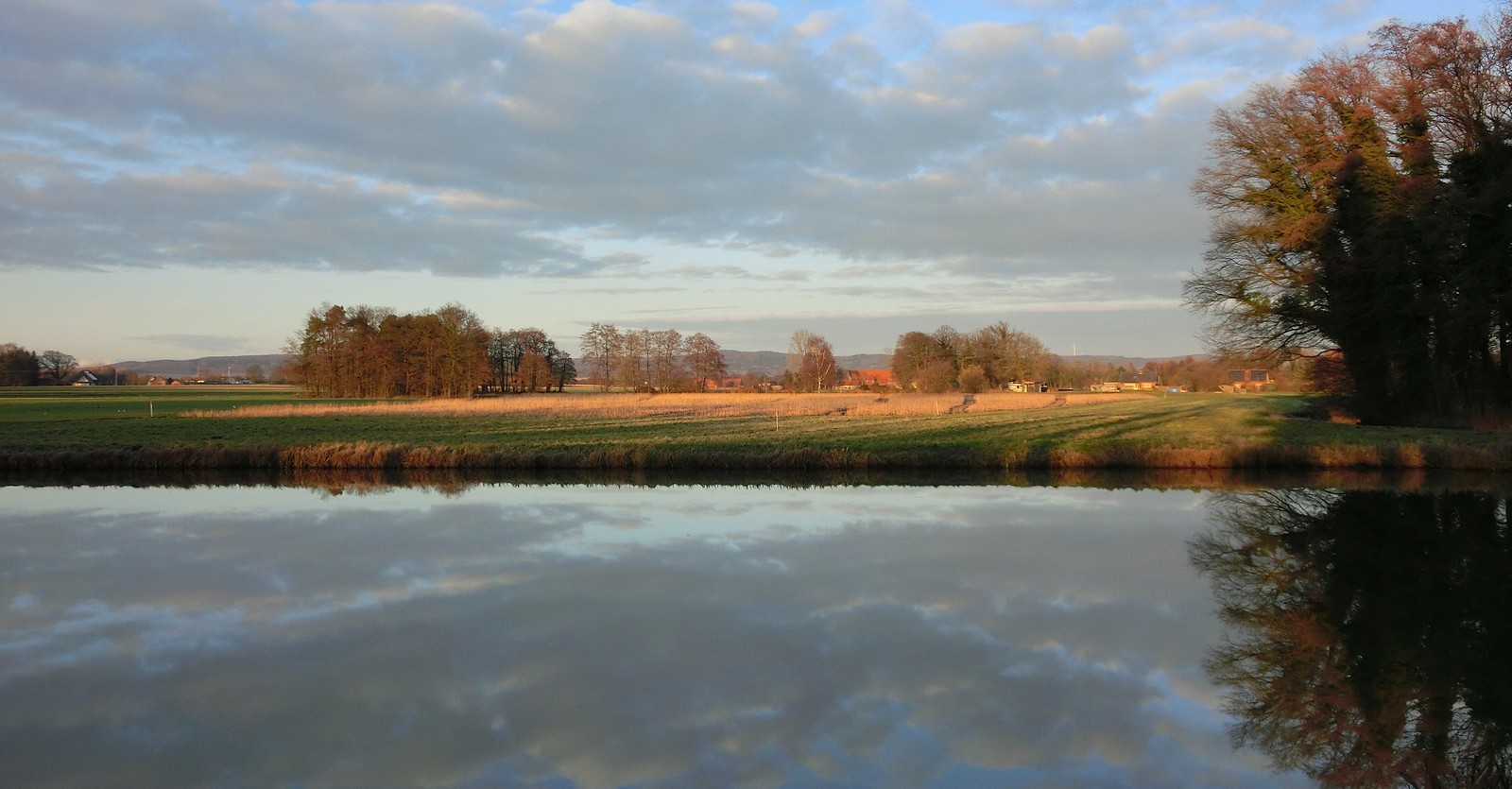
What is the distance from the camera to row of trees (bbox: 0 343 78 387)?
253 feet

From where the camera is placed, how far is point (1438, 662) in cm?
653

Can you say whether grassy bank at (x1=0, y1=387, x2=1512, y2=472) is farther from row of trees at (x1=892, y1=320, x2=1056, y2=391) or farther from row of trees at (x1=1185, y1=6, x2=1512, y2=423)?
row of trees at (x1=892, y1=320, x2=1056, y2=391)

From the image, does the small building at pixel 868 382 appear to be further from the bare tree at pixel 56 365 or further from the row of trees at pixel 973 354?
the bare tree at pixel 56 365

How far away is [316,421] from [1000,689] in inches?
1221

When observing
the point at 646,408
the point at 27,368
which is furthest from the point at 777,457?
the point at 27,368

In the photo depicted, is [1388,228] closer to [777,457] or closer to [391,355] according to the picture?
[777,457]

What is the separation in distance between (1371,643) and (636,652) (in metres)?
5.29

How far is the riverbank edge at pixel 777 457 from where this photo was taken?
17547 mm

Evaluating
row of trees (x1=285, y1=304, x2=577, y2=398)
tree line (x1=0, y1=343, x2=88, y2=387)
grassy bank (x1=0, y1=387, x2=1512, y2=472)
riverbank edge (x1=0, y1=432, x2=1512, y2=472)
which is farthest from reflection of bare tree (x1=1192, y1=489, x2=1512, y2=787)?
tree line (x1=0, y1=343, x2=88, y2=387)

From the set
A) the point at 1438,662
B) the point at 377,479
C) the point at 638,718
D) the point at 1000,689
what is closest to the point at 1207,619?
the point at 1438,662

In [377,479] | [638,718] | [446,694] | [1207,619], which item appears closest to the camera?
[638,718]

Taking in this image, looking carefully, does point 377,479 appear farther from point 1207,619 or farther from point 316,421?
point 316,421

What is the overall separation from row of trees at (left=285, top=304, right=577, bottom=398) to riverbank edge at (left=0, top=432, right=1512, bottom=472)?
126 feet

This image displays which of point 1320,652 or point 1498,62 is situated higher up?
point 1498,62
